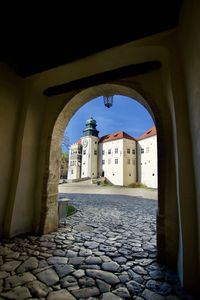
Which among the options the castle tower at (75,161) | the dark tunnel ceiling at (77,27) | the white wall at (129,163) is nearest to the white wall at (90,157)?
the castle tower at (75,161)

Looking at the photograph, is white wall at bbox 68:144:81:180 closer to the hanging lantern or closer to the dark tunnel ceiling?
the hanging lantern

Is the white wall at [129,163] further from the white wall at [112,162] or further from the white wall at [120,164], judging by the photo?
the white wall at [112,162]

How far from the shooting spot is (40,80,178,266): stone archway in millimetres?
2396

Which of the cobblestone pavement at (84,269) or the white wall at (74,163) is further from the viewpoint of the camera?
the white wall at (74,163)

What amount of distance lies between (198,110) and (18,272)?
9.12 feet

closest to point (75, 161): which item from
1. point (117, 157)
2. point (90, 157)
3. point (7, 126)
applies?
point (90, 157)

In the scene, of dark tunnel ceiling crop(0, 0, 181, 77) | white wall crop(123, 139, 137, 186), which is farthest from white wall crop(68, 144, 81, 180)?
dark tunnel ceiling crop(0, 0, 181, 77)

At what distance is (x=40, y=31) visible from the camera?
228cm

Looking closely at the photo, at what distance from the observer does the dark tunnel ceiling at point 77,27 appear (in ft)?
6.40

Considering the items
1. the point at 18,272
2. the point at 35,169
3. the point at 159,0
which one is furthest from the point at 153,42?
the point at 18,272

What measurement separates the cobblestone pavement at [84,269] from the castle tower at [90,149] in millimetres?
34352

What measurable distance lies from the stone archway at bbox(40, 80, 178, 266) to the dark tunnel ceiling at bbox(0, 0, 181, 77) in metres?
1.03

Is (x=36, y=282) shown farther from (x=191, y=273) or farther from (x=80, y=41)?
(x=80, y=41)

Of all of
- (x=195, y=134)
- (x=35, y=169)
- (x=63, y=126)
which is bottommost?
(x=35, y=169)
